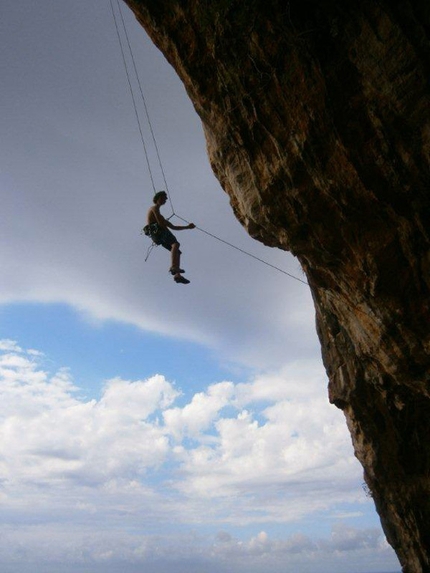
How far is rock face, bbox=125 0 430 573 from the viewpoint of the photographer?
24.6 feet

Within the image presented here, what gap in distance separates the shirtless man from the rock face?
10.4 feet

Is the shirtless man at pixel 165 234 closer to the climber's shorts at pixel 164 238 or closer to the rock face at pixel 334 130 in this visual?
the climber's shorts at pixel 164 238

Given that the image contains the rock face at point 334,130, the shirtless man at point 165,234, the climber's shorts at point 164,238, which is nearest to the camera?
the rock face at point 334,130

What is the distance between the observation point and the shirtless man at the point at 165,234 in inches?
486

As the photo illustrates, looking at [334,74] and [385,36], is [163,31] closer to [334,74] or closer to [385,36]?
[334,74]

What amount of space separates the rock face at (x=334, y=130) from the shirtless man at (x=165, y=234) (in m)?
3.16

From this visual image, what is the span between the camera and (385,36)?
7207 millimetres

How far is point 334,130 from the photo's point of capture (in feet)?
26.0

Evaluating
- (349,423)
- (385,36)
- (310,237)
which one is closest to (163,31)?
(385,36)

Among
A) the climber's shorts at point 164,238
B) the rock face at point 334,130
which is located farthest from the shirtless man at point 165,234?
the rock face at point 334,130

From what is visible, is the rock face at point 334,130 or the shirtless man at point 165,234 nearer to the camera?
the rock face at point 334,130

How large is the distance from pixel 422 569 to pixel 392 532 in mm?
1216

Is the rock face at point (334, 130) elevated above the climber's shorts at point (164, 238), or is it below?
below

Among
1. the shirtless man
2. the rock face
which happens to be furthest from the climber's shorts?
the rock face
